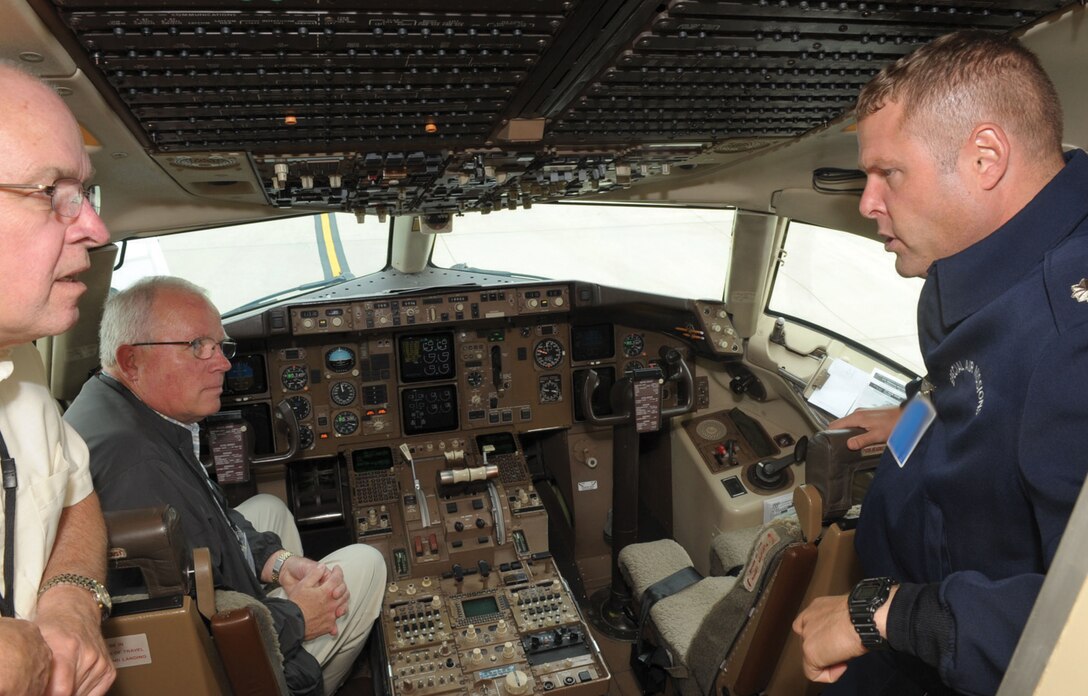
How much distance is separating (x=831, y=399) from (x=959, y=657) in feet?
8.96

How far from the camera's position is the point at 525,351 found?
424 centimetres

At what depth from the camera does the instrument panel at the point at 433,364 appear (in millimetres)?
3857

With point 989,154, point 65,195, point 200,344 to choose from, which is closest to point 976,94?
point 989,154

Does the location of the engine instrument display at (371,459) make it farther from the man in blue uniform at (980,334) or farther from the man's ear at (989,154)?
the man's ear at (989,154)

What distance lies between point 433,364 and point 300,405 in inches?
29.6

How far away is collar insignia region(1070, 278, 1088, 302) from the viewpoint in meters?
0.92

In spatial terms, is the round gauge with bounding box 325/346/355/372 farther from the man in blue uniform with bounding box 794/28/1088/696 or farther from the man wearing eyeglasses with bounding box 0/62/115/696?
the man in blue uniform with bounding box 794/28/1088/696

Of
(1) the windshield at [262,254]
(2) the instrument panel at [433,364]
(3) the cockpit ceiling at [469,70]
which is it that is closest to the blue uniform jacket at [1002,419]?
(3) the cockpit ceiling at [469,70]

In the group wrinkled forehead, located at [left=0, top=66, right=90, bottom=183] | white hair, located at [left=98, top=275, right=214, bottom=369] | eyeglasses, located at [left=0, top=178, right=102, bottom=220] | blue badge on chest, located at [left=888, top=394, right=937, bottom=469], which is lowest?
blue badge on chest, located at [left=888, top=394, right=937, bottom=469]

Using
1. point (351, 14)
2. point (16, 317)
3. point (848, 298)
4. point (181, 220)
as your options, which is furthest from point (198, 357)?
point (848, 298)

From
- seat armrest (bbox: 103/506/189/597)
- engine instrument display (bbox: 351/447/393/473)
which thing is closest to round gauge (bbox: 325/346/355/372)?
engine instrument display (bbox: 351/447/393/473)

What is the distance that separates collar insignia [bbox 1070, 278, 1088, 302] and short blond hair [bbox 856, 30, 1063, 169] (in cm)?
25

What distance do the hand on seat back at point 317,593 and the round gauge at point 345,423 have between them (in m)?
1.50

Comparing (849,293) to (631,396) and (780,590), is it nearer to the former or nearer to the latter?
(631,396)
